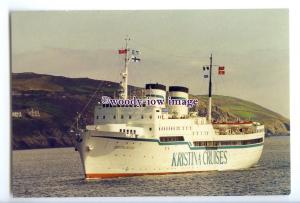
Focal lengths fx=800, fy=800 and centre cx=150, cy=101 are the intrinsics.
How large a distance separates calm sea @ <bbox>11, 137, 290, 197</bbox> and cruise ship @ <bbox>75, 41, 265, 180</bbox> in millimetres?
66

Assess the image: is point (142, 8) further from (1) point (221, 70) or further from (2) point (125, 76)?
(1) point (221, 70)

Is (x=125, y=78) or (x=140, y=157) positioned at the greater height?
(x=125, y=78)

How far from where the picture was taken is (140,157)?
234 inches

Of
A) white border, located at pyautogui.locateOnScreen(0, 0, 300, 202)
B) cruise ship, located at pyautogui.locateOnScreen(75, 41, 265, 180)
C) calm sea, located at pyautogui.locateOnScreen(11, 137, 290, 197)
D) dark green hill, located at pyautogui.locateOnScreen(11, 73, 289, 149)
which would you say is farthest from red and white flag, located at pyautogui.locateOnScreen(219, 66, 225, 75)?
calm sea, located at pyautogui.locateOnScreen(11, 137, 290, 197)

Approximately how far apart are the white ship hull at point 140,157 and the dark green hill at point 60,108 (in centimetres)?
18

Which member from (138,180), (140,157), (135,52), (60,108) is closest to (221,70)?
(135,52)

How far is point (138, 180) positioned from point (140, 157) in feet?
0.57

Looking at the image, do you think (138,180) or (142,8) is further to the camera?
(138,180)

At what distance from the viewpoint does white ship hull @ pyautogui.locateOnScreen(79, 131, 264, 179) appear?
19.5 feet

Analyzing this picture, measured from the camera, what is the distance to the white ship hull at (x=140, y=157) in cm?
593

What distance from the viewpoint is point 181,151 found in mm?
5949
